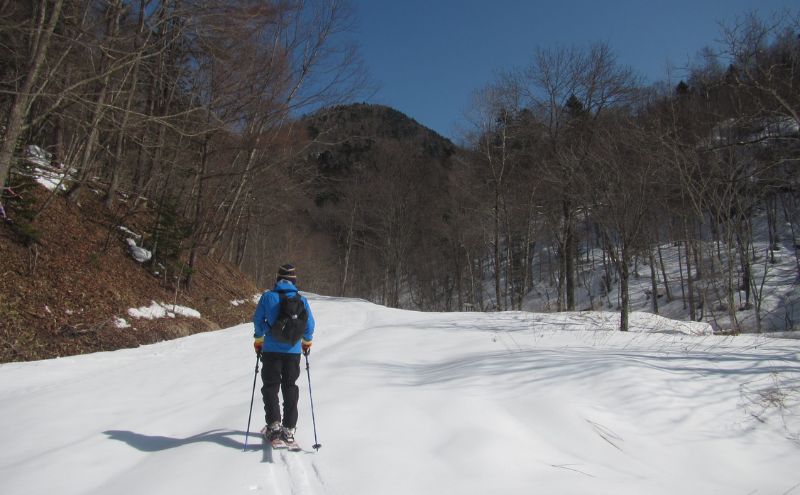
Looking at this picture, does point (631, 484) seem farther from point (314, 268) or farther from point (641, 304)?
point (314, 268)

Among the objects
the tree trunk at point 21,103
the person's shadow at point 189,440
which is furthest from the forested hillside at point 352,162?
the person's shadow at point 189,440

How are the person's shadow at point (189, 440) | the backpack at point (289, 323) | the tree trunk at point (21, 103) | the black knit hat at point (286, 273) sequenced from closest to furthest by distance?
1. the person's shadow at point (189, 440)
2. the backpack at point (289, 323)
3. the black knit hat at point (286, 273)
4. the tree trunk at point (21, 103)

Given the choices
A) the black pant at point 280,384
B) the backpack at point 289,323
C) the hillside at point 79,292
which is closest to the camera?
the black pant at point 280,384

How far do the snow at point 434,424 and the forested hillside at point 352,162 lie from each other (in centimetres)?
354

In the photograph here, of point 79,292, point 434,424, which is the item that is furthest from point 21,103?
point 434,424

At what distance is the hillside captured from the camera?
8.17m

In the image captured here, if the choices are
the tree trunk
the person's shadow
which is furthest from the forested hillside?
the person's shadow

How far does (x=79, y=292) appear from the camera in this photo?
9742 millimetres

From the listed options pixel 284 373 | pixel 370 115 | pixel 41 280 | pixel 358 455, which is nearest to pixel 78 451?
pixel 284 373

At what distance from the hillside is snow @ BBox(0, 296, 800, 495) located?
983 millimetres

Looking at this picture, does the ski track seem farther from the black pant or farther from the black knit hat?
the black knit hat

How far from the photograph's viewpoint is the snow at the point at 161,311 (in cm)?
1070

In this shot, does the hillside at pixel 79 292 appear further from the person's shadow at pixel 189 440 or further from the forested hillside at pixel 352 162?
the person's shadow at pixel 189 440

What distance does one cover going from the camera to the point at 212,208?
16.3 meters
